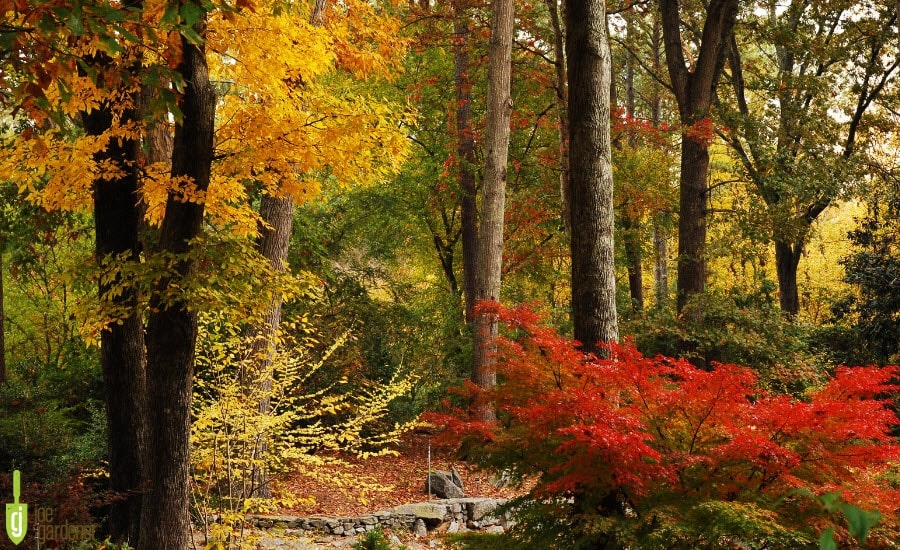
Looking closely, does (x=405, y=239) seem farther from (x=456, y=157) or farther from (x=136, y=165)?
(x=136, y=165)

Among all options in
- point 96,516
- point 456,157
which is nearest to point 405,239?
point 456,157

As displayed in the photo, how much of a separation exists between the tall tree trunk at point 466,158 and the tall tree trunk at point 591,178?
772 centimetres

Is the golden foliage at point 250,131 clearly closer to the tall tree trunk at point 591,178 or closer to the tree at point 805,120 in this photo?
the tall tree trunk at point 591,178

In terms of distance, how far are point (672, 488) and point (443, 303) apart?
1278cm

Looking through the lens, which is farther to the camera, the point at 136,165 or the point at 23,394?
the point at 23,394

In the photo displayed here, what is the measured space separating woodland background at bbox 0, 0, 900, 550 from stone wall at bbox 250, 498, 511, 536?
1.83 feet

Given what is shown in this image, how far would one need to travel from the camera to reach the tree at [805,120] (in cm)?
1240

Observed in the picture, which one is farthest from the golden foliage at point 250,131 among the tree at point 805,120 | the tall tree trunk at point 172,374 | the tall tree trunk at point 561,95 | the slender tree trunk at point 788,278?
the slender tree trunk at point 788,278

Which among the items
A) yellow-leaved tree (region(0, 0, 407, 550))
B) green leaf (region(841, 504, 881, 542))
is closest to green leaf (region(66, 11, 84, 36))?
yellow-leaved tree (region(0, 0, 407, 550))

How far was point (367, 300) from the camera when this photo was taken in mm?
14953

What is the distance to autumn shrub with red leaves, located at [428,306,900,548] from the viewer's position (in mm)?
4262

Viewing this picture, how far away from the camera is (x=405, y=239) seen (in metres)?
18.6

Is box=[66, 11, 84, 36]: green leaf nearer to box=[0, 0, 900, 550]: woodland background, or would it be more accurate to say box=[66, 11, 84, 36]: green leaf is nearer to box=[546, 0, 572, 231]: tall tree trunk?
box=[0, 0, 900, 550]: woodland background

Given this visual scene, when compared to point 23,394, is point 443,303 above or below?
above
